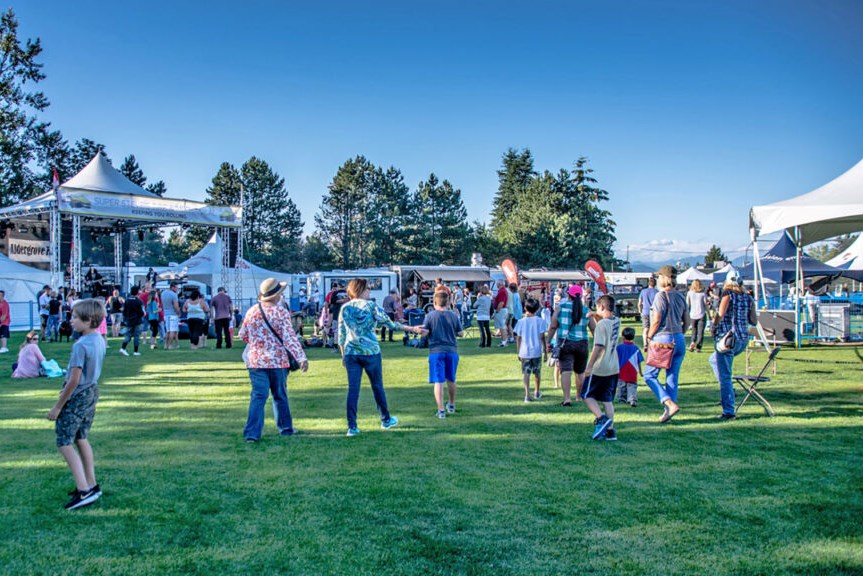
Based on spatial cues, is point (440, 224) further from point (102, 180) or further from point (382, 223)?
point (102, 180)

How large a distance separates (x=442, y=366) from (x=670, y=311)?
271 cm

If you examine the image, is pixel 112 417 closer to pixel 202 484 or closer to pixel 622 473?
pixel 202 484

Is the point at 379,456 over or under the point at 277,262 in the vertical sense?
under

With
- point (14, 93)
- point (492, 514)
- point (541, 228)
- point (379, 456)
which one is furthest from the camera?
point (541, 228)

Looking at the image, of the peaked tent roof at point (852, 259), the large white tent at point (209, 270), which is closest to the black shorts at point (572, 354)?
the large white tent at point (209, 270)

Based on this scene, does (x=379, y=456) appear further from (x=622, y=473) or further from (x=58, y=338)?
(x=58, y=338)

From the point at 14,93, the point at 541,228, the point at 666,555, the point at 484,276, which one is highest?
the point at 14,93

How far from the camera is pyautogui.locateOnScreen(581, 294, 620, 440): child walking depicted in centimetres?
623

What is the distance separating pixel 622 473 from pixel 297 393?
5.65 meters

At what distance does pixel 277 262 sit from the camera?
58938mm

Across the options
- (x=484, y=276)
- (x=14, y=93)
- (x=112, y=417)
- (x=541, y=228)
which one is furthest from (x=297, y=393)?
(x=541, y=228)

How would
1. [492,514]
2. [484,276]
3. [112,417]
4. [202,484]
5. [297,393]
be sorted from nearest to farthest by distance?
[492,514] < [202,484] < [112,417] < [297,393] < [484,276]

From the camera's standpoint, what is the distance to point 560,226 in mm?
53750

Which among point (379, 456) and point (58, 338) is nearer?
point (379, 456)
